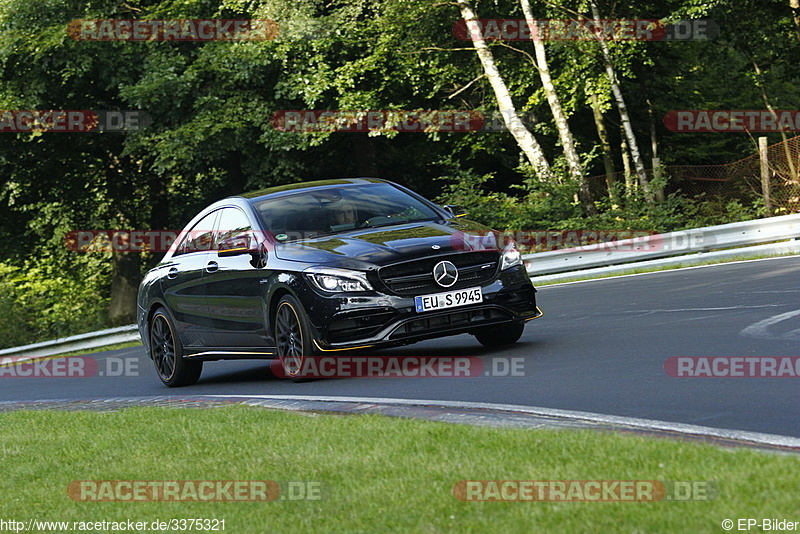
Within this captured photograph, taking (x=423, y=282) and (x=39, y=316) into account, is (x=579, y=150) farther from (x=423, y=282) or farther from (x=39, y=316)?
(x=423, y=282)

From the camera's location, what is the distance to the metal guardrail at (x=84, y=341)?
23297 millimetres

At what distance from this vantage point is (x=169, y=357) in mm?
12664

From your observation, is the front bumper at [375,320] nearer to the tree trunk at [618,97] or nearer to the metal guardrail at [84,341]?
the metal guardrail at [84,341]

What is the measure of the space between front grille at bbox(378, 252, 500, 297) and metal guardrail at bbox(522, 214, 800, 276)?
10.2 metres

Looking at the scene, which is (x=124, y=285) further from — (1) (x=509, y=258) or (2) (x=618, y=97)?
(1) (x=509, y=258)

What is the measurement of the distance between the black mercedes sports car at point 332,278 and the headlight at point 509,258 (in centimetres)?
1

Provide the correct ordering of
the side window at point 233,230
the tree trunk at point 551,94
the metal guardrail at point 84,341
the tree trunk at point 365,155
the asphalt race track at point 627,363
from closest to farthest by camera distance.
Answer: the asphalt race track at point 627,363 → the side window at point 233,230 → the metal guardrail at point 84,341 → the tree trunk at point 551,94 → the tree trunk at point 365,155

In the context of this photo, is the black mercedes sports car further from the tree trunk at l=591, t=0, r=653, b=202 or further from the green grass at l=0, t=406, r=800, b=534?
the tree trunk at l=591, t=0, r=653, b=202

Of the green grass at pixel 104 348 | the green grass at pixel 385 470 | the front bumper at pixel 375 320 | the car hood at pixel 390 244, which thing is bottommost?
the green grass at pixel 104 348

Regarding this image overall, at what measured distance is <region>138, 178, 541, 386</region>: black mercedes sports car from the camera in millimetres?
10047

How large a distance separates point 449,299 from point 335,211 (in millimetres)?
1662

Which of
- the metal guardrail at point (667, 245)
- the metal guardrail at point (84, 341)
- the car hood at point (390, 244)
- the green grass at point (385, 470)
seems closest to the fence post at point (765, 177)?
the metal guardrail at point (667, 245)

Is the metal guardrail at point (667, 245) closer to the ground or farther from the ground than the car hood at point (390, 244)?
closer to the ground

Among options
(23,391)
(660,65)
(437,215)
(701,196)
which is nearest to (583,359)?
(437,215)
